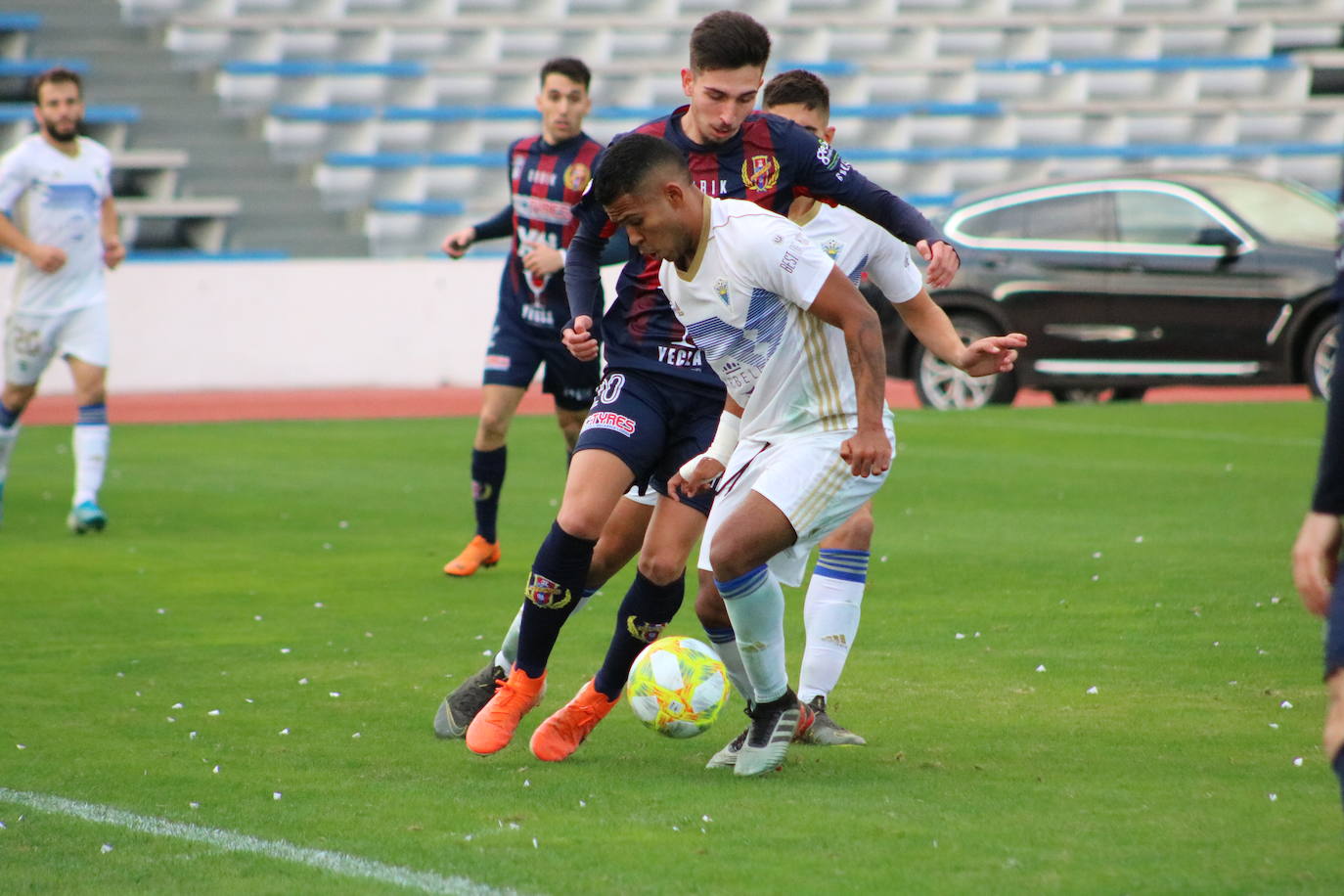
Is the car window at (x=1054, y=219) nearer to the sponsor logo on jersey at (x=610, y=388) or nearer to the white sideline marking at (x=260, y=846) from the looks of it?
the sponsor logo on jersey at (x=610, y=388)

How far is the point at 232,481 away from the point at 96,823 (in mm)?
7671

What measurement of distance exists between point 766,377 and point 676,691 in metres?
0.91

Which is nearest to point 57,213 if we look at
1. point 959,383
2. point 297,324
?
point 959,383

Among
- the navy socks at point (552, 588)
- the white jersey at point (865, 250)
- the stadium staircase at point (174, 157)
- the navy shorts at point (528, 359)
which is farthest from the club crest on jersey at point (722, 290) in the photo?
the stadium staircase at point (174, 157)

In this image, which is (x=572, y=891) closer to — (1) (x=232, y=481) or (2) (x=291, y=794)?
(2) (x=291, y=794)

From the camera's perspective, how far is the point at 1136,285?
15422mm

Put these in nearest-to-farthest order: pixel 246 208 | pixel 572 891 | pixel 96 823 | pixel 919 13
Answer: pixel 572 891 < pixel 96 823 < pixel 246 208 < pixel 919 13

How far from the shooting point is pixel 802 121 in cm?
581

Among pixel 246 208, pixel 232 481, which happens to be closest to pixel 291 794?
pixel 232 481

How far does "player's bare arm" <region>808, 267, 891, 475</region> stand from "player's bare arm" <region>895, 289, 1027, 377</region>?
31 cm

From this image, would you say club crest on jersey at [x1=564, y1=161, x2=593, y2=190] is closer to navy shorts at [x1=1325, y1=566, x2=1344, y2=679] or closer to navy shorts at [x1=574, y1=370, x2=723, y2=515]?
navy shorts at [x1=574, y1=370, x2=723, y2=515]

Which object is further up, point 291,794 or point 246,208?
point 291,794

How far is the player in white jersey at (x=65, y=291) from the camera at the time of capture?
9.67 meters

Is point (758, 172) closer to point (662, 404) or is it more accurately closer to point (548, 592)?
point (662, 404)
